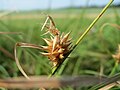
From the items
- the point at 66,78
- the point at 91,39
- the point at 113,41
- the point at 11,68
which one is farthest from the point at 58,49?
the point at 91,39

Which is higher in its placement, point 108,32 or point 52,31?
point 52,31

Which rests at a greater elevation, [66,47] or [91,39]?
[66,47]

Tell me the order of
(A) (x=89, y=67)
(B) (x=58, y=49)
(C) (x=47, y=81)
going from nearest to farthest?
(C) (x=47, y=81)
(B) (x=58, y=49)
(A) (x=89, y=67)

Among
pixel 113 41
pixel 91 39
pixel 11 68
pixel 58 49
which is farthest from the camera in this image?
pixel 91 39

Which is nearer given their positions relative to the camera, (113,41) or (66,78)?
(66,78)

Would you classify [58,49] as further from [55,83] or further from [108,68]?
[108,68]

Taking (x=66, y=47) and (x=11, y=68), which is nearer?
(x=66, y=47)

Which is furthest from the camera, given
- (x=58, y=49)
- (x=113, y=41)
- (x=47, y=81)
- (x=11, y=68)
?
(x=113, y=41)

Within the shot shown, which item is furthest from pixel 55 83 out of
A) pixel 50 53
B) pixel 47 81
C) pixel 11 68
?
pixel 11 68

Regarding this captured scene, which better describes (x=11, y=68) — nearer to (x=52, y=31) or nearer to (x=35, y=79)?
(x=52, y=31)
